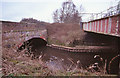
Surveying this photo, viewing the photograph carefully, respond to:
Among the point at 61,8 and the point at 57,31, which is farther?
the point at 61,8

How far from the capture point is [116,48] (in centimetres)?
1088

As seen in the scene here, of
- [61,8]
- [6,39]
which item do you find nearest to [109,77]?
[6,39]

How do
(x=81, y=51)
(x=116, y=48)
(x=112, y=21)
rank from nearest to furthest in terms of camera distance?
(x=112, y=21)
(x=116, y=48)
(x=81, y=51)

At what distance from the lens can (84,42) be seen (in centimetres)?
1452

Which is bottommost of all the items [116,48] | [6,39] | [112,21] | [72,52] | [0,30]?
[72,52]

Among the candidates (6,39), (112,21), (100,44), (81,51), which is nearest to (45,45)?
(81,51)

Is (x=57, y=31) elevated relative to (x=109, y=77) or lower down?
elevated

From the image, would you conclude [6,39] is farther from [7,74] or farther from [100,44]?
[100,44]

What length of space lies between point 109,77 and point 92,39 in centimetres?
1253

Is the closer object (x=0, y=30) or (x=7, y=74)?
(x=7, y=74)

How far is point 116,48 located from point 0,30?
12068 millimetres

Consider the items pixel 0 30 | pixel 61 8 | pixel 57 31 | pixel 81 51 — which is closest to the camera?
pixel 0 30

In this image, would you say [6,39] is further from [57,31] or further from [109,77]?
[57,31]

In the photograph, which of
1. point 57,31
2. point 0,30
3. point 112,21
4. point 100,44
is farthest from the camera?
point 57,31
